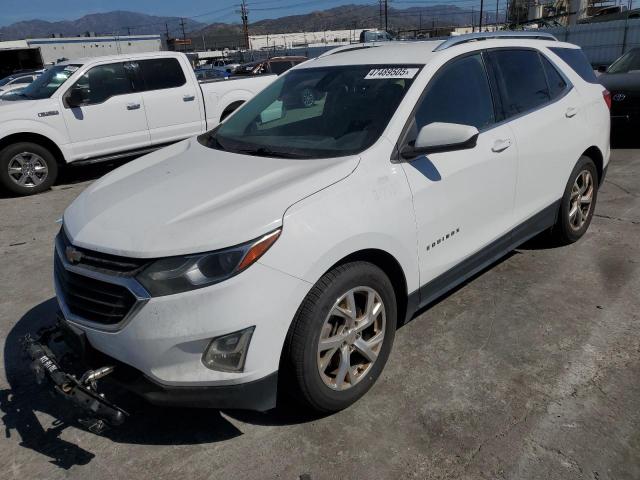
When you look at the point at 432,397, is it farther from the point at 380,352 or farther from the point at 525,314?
the point at 525,314

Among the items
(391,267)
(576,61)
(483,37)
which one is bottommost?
(391,267)

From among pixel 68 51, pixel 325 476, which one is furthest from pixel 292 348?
pixel 68 51

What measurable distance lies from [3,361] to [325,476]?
2.37m

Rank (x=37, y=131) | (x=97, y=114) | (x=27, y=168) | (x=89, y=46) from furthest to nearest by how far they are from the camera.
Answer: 1. (x=89, y=46)
2. (x=97, y=114)
3. (x=27, y=168)
4. (x=37, y=131)

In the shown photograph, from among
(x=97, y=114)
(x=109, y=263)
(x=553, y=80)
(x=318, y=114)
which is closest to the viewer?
(x=109, y=263)

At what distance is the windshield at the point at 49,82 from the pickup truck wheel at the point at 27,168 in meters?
0.82

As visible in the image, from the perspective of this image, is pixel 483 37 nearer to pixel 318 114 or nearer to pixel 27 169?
pixel 318 114

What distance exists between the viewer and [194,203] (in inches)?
103

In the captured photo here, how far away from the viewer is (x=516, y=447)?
2535mm

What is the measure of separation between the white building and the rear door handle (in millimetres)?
53617

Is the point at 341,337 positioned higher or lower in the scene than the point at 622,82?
lower

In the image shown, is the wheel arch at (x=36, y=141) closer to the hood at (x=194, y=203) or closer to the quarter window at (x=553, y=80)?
the hood at (x=194, y=203)

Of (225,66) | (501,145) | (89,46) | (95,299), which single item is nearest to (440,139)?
(501,145)

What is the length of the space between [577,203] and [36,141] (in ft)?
23.5
